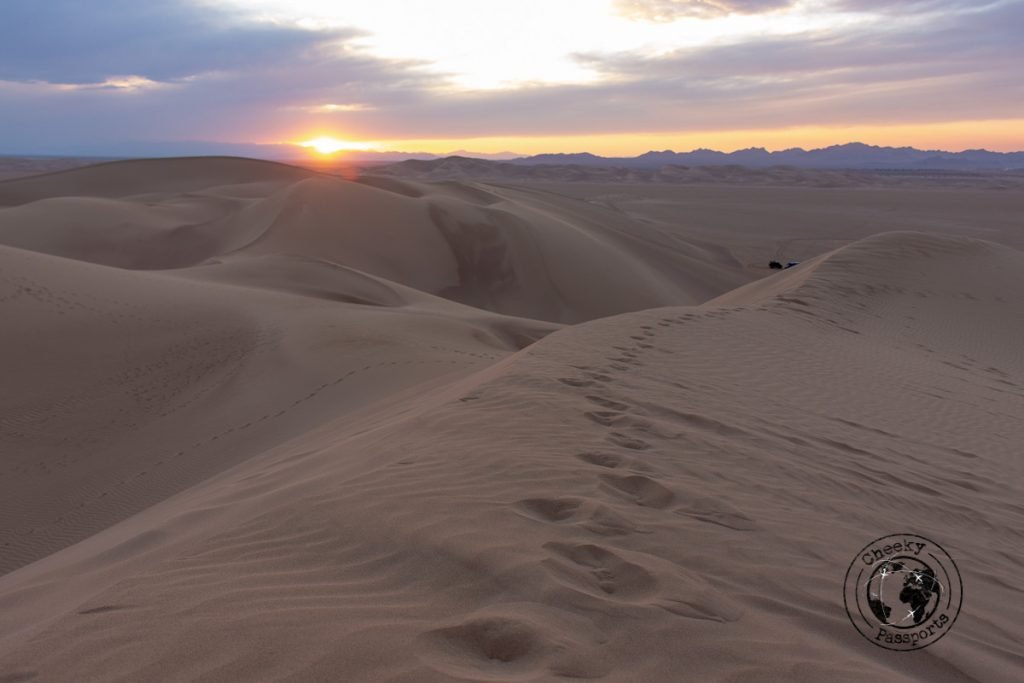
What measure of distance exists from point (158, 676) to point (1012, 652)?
300cm

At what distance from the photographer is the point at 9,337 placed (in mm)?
9789

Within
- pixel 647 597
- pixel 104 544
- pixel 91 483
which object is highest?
pixel 647 597

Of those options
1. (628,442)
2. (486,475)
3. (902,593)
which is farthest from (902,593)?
(486,475)

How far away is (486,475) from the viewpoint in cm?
406

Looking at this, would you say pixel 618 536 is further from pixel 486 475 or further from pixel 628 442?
pixel 628 442

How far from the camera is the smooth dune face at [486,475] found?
2600mm

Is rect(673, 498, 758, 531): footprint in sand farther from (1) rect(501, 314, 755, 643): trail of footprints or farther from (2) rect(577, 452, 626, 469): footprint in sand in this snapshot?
(2) rect(577, 452, 626, 469): footprint in sand

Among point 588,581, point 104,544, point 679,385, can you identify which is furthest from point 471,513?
point 679,385

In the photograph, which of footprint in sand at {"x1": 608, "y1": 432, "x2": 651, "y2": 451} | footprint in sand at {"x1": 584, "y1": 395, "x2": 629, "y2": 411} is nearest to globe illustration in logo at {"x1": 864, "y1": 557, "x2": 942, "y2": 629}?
footprint in sand at {"x1": 608, "y1": 432, "x2": 651, "y2": 451}

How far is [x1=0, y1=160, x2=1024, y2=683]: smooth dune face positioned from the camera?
2.60 metres

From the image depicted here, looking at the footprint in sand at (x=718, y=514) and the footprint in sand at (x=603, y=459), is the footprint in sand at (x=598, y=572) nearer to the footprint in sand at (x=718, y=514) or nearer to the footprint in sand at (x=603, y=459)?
the footprint in sand at (x=718, y=514)

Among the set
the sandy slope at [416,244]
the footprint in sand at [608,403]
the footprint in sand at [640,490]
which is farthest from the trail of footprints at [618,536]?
the sandy slope at [416,244]

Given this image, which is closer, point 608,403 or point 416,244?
point 608,403

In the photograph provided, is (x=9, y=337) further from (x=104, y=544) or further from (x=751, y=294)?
(x=751, y=294)
